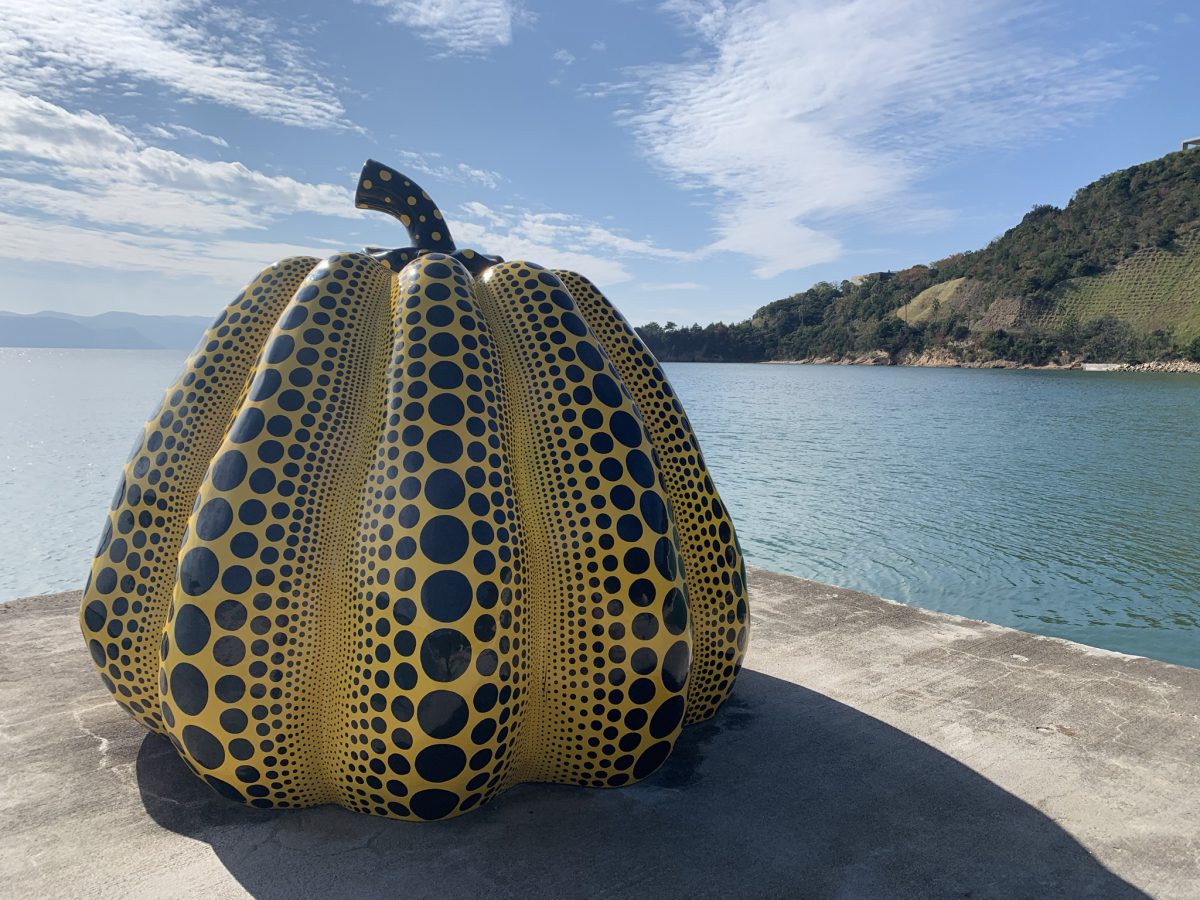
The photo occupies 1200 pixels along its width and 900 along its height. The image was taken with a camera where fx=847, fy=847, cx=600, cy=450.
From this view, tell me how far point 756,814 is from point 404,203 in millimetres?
4410

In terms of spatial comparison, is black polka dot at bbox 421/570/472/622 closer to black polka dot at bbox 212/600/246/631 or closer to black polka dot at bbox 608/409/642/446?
black polka dot at bbox 212/600/246/631

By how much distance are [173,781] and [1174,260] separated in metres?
129

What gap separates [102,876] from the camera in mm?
3877

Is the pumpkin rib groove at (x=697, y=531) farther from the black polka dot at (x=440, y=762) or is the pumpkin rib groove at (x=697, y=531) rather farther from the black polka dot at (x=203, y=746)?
the black polka dot at (x=203, y=746)

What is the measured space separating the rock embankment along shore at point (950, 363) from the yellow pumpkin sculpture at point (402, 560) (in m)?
105

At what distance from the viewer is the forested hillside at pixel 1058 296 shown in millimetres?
103250

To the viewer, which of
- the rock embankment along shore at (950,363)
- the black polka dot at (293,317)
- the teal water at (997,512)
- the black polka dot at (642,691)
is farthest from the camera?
the rock embankment along shore at (950,363)

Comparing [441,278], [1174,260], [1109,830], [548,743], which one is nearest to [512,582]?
[548,743]

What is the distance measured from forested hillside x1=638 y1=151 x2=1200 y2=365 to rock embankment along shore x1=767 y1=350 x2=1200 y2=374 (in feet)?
1.78

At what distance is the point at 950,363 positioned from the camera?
406 ft

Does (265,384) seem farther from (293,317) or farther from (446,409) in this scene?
(446,409)

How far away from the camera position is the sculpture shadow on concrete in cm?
383

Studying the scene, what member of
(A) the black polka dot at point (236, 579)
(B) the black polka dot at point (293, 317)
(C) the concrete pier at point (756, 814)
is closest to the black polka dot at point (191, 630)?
(A) the black polka dot at point (236, 579)

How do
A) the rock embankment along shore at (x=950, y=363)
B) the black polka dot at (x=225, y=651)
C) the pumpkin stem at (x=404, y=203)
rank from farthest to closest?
the rock embankment along shore at (x=950, y=363) → the pumpkin stem at (x=404, y=203) → the black polka dot at (x=225, y=651)
